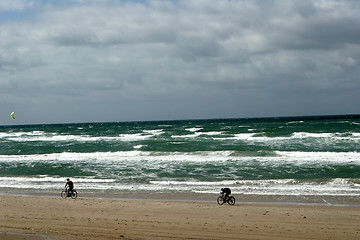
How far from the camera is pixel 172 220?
38.8 ft

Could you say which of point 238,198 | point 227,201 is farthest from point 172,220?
point 238,198

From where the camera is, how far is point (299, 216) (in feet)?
40.0

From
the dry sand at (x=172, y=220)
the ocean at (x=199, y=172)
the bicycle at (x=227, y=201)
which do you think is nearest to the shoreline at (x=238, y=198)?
the ocean at (x=199, y=172)

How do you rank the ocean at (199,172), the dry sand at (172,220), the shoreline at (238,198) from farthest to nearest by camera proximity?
the ocean at (199,172)
the shoreline at (238,198)
the dry sand at (172,220)

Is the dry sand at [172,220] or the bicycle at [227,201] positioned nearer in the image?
the dry sand at [172,220]

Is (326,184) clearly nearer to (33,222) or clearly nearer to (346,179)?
(346,179)

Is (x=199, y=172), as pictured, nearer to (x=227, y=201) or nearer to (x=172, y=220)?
(x=227, y=201)

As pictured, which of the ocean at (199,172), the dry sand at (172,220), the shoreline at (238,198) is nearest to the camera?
the dry sand at (172,220)

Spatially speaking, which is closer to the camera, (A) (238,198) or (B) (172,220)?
(B) (172,220)

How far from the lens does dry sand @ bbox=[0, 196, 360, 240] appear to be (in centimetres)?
A: 1021

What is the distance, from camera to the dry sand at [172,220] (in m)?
10.2

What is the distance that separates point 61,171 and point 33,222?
529 inches

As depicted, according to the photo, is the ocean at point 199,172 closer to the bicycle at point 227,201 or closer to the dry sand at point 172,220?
the bicycle at point 227,201

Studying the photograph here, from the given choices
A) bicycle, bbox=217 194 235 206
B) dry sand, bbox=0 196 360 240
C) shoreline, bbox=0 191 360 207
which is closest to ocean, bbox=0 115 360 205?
shoreline, bbox=0 191 360 207
